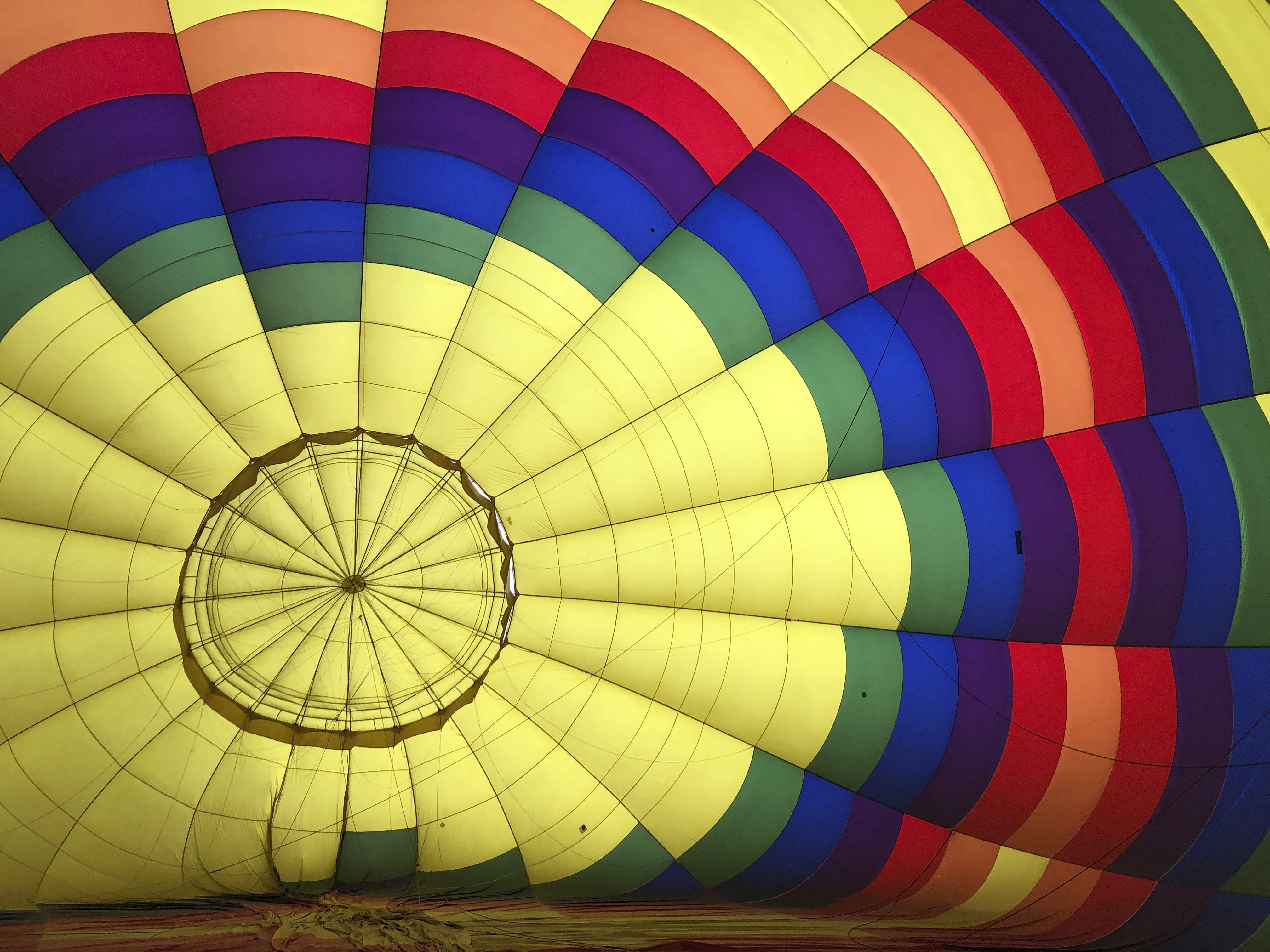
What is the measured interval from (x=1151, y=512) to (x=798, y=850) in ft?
6.98

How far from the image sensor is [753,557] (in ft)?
13.0

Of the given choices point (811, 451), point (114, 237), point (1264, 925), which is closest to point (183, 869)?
point (114, 237)

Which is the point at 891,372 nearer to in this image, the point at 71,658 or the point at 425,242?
the point at 425,242

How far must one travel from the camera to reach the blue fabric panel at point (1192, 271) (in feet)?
12.1

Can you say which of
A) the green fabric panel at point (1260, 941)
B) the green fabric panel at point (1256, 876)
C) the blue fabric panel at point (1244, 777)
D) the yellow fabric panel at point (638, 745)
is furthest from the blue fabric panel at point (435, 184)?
the green fabric panel at point (1260, 941)

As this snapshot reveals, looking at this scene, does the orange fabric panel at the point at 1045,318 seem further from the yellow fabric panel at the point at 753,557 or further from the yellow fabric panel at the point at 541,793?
the yellow fabric panel at the point at 541,793

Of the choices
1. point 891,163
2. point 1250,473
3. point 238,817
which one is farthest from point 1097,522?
point 238,817

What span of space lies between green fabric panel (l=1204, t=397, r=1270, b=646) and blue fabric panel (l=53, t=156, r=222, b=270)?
4.24m

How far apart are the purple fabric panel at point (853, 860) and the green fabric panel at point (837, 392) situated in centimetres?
161

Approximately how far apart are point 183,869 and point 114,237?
257cm

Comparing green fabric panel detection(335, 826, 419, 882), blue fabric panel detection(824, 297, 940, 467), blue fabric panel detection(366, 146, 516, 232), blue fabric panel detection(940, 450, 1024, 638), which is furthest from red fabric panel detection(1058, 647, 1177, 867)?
blue fabric panel detection(366, 146, 516, 232)

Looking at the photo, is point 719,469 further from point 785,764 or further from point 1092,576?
point 1092,576

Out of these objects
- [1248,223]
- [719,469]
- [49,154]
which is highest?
[49,154]

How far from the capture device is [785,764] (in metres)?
4.19
